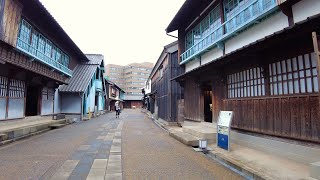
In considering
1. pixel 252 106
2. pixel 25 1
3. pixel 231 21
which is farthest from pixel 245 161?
pixel 25 1

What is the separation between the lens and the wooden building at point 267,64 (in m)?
6.25

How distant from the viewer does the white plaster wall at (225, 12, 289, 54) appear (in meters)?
7.54

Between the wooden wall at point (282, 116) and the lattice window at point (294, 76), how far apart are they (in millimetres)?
300

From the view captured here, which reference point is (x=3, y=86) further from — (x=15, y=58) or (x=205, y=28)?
(x=205, y=28)

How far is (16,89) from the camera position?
14.4 m

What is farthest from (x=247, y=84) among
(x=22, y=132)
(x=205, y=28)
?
(x=22, y=132)

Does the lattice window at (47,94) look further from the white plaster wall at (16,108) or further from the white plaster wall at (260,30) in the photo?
the white plaster wall at (260,30)

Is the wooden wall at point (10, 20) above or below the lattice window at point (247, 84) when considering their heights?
above

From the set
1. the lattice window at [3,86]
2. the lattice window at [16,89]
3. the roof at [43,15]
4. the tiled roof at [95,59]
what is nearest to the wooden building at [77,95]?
the tiled roof at [95,59]

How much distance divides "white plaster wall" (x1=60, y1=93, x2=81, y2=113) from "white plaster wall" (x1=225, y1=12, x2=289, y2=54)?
64.6 feet

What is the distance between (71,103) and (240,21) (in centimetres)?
2133

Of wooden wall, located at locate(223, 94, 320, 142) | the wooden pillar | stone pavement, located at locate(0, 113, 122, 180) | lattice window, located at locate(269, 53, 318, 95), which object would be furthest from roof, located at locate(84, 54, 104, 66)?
lattice window, located at locate(269, 53, 318, 95)

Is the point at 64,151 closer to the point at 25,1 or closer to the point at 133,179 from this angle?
the point at 133,179

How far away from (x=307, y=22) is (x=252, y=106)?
4.17 m
